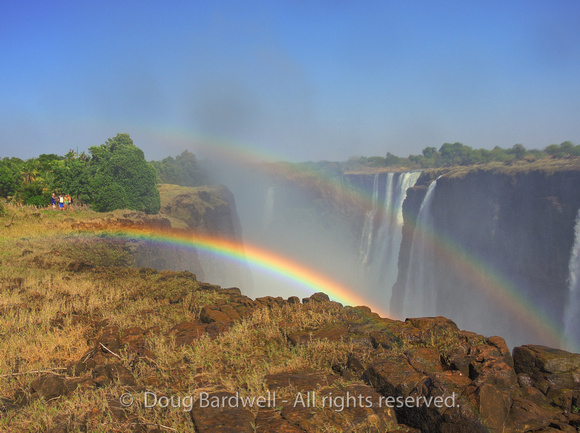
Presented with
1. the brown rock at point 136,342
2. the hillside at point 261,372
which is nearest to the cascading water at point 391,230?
the hillside at point 261,372

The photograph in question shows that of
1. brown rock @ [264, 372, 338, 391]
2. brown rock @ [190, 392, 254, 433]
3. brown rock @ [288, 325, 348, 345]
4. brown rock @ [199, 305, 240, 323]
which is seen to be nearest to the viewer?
brown rock @ [190, 392, 254, 433]

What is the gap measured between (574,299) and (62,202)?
40814 mm

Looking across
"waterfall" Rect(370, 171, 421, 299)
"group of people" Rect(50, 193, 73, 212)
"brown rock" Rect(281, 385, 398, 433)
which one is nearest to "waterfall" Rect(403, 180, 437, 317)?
"waterfall" Rect(370, 171, 421, 299)

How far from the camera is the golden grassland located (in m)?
3.78

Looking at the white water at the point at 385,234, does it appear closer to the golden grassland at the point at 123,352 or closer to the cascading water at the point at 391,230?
the cascading water at the point at 391,230

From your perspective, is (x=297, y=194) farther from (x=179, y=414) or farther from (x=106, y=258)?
(x=179, y=414)

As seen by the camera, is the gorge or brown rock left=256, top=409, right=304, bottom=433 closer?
brown rock left=256, top=409, right=304, bottom=433

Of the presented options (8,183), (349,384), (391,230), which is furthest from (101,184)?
(391,230)

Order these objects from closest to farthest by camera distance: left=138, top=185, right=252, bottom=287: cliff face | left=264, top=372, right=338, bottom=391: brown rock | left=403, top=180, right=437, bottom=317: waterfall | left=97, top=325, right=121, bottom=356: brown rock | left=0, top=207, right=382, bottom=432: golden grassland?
left=0, top=207, right=382, bottom=432: golden grassland < left=264, top=372, right=338, bottom=391: brown rock < left=97, top=325, right=121, bottom=356: brown rock < left=138, top=185, right=252, bottom=287: cliff face < left=403, top=180, right=437, bottom=317: waterfall

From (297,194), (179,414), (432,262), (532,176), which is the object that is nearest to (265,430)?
(179,414)

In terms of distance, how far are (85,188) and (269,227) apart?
2385 inches

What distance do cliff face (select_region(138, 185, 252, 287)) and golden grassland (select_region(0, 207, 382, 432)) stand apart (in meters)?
10.0

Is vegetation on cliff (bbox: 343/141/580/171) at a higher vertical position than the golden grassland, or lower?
higher

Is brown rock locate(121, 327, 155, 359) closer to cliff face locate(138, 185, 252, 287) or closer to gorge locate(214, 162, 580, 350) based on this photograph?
cliff face locate(138, 185, 252, 287)
